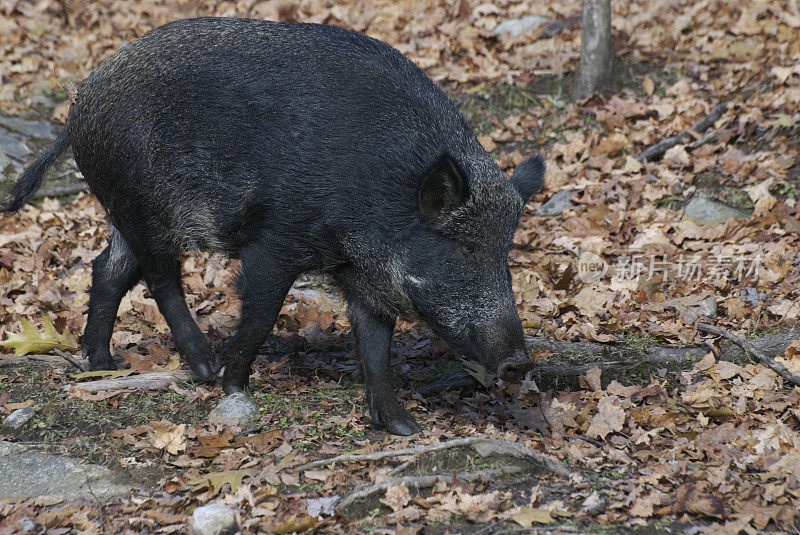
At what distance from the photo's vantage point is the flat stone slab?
11.7ft

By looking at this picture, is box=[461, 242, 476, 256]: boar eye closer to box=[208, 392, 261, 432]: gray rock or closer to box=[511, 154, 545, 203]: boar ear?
box=[511, 154, 545, 203]: boar ear

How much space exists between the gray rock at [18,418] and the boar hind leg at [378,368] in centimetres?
185

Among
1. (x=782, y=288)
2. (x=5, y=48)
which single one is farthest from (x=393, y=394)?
(x=5, y=48)

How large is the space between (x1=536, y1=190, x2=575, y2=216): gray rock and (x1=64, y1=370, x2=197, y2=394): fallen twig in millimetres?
3751

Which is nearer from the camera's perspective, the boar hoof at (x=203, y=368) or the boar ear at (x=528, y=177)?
the boar ear at (x=528, y=177)

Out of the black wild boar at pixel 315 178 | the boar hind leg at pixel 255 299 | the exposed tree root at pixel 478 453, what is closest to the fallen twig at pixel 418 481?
the exposed tree root at pixel 478 453

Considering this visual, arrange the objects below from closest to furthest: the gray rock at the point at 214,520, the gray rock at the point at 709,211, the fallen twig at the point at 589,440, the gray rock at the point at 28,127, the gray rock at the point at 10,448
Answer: the gray rock at the point at 214,520, the gray rock at the point at 10,448, the fallen twig at the point at 589,440, the gray rock at the point at 709,211, the gray rock at the point at 28,127

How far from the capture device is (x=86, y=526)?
3236mm

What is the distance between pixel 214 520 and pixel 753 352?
3.19 m

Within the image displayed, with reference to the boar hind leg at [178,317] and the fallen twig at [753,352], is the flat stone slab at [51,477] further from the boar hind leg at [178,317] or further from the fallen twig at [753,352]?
the fallen twig at [753,352]

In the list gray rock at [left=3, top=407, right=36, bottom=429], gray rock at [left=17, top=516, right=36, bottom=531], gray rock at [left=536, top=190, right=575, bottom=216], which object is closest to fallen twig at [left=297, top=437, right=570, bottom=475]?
gray rock at [left=17, top=516, right=36, bottom=531]

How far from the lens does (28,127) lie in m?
9.05

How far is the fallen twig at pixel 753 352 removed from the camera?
4275mm

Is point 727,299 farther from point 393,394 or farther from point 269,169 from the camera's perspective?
point 269,169
